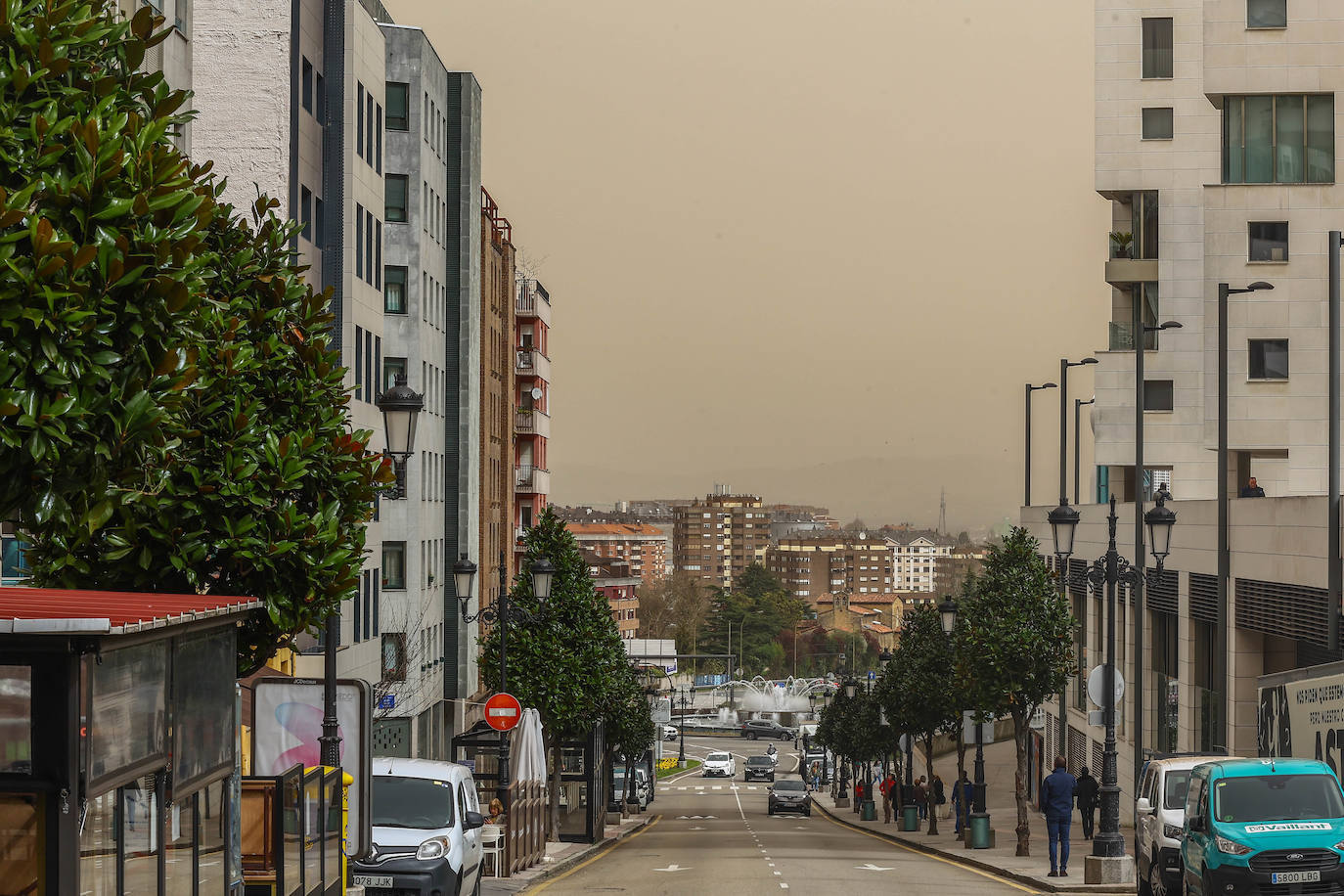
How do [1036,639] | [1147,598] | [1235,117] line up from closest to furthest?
[1036,639]
[1147,598]
[1235,117]

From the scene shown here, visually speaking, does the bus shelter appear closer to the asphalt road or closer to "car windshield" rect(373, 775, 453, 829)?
"car windshield" rect(373, 775, 453, 829)

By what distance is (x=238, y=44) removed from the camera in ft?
137

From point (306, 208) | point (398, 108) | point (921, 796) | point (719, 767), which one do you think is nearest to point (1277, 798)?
point (306, 208)

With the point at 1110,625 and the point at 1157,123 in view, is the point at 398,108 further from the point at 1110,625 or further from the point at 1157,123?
the point at 1110,625

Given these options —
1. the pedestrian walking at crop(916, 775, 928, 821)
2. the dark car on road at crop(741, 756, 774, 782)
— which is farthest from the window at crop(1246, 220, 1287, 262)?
the dark car on road at crop(741, 756, 774, 782)

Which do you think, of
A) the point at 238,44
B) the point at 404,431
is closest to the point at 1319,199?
the point at 238,44

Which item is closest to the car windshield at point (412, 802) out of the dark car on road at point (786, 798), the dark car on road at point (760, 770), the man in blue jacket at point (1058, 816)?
the man in blue jacket at point (1058, 816)

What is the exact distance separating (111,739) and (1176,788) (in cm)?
1773

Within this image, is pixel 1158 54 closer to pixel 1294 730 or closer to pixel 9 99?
pixel 1294 730

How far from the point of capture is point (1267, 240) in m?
52.1

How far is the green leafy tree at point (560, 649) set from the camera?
42438mm

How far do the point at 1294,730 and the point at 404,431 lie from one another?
40.1 ft

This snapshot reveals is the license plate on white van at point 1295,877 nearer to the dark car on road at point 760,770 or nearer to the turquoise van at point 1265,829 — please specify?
the turquoise van at point 1265,829

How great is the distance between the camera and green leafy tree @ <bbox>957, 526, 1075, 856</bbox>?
36875mm
